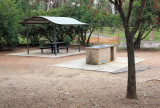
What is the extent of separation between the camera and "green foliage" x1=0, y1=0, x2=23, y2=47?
56.6 feet

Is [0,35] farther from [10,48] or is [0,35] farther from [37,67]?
[37,67]

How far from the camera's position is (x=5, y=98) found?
19.0ft

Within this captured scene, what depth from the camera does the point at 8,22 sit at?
17.9 m

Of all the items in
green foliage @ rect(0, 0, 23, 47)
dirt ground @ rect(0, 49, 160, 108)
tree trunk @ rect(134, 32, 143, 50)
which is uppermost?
green foliage @ rect(0, 0, 23, 47)

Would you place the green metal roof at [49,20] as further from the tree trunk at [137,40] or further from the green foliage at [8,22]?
the tree trunk at [137,40]

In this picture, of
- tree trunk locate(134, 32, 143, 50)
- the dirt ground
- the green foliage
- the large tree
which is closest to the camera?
the dirt ground

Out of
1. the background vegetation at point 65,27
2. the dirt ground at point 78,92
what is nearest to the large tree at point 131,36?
the dirt ground at point 78,92

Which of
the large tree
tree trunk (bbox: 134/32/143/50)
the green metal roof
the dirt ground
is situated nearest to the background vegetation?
tree trunk (bbox: 134/32/143/50)

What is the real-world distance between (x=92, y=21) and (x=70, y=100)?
51.9 feet

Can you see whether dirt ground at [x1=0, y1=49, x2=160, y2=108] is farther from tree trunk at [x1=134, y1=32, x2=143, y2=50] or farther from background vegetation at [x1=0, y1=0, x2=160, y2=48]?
tree trunk at [x1=134, y1=32, x2=143, y2=50]

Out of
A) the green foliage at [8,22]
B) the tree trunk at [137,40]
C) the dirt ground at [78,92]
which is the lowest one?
the dirt ground at [78,92]

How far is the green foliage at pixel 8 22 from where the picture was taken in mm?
17266

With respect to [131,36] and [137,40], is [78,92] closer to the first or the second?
[131,36]

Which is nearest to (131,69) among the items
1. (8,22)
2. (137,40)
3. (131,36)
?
(131,36)
